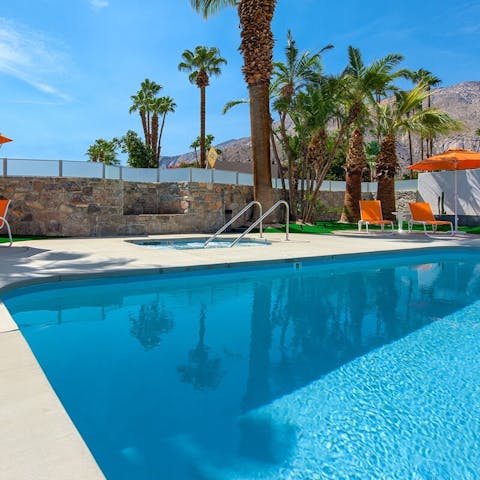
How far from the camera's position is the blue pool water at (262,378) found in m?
2.17

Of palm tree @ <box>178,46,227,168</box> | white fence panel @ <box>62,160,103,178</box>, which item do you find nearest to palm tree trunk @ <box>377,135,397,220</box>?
white fence panel @ <box>62,160,103,178</box>

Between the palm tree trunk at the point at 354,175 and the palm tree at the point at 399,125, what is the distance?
3.33 feet

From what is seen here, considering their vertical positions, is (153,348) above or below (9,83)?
below

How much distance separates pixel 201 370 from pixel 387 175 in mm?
19692

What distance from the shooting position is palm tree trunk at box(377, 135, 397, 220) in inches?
813

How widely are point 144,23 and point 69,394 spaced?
14769 millimetres

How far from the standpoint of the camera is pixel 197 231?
16.3 metres

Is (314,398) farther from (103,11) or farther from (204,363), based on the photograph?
(103,11)

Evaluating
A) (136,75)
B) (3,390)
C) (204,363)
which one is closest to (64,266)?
(204,363)

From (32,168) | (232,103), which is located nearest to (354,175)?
(232,103)

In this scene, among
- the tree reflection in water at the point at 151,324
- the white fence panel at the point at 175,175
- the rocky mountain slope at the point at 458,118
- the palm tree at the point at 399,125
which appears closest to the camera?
the tree reflection in water at the point at 151,324

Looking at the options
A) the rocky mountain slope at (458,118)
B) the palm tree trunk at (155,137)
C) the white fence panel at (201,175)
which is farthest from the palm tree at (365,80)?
the rocky mountain slope at (458,118)

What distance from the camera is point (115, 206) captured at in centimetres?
1466

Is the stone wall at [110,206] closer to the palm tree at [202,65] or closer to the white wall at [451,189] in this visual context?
the white wall at [451,189]
